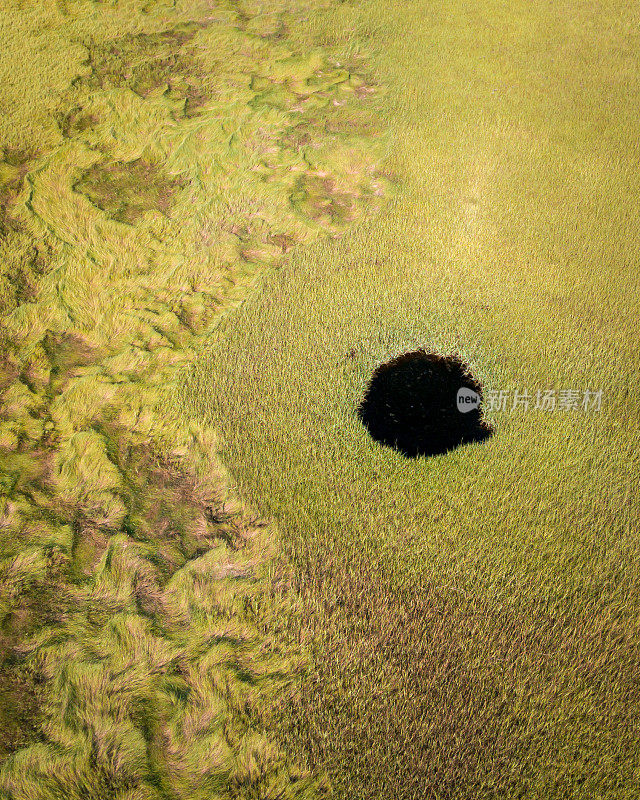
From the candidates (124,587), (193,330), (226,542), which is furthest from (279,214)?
(124,587)

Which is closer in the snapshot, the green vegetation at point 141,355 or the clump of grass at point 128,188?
the green vegetation at point 141,355

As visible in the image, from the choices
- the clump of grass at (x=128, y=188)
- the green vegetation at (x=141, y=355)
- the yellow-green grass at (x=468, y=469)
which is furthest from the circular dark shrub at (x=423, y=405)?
the clump of grass at (x=128, y=188)

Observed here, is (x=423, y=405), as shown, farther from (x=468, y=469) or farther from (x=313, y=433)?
(x=313, y=433)

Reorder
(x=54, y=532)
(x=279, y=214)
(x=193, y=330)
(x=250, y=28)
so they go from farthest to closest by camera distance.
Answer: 1. (x=250, y=28)
2. (x=279, y=214)
3. (x=193, y=330)
4. (x=54, y=532)

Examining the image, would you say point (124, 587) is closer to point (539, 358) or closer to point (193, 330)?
point (193, 330)

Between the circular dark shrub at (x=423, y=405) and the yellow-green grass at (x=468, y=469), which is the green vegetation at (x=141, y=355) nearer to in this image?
the yellow-green grass at (x=468, y=469)
